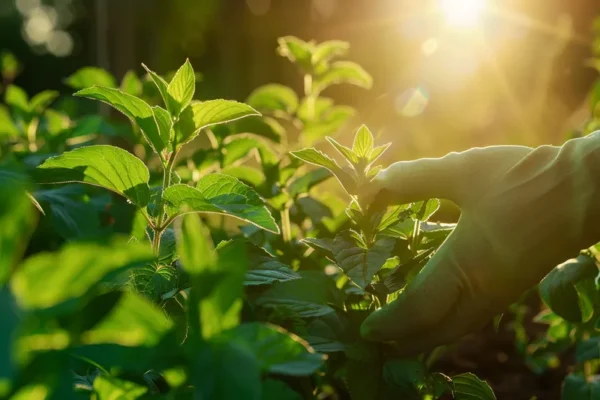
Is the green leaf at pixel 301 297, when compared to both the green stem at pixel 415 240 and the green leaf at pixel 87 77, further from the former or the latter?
the green leaf at pixel 87 77

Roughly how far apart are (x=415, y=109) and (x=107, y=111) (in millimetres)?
1737

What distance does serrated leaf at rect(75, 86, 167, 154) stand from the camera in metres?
0.95

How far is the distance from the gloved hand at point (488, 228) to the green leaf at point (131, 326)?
1.53 feet

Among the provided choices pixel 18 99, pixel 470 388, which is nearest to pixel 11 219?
pixel 470 388

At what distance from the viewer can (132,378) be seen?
0.77m

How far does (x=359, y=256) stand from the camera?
39.1 inches

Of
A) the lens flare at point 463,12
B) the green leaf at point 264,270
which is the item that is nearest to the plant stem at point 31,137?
the green leaf at point 264,270

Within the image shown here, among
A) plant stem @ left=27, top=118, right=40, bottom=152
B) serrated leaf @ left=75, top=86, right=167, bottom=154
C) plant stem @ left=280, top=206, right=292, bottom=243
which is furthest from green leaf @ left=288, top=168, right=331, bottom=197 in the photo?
plant stem @ left=27, top=118, right=40, bottom=152

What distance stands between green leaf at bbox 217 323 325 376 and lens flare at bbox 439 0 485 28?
4.97 meters

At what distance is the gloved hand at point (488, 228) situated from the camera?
3.22 ft

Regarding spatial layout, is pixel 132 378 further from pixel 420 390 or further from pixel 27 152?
pixel 27 152

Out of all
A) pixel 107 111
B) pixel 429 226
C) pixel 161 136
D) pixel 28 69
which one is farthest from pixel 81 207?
pixel 28 69

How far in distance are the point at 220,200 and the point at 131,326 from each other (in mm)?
346

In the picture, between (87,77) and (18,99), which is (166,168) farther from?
(18,99)
